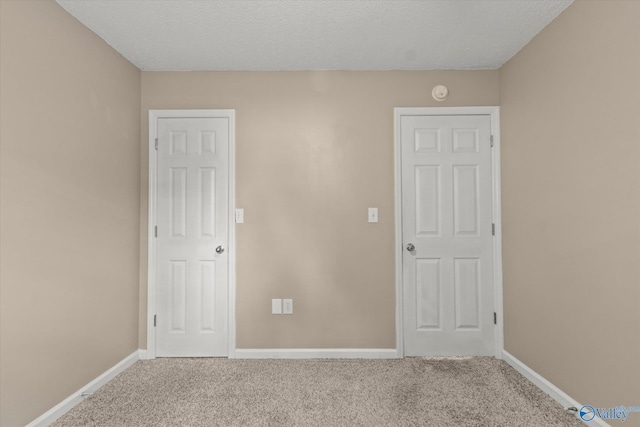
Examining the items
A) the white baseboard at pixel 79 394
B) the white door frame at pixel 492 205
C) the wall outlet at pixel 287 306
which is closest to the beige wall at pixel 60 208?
the white baseboard at pixel 79 394

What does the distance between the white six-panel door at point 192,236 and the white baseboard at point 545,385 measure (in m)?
2.46

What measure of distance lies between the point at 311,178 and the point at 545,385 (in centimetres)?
237

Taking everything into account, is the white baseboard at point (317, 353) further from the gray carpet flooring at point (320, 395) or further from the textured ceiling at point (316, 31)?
the textured ceiling at point (316, 31)

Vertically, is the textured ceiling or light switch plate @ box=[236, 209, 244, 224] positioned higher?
the textured ceiling

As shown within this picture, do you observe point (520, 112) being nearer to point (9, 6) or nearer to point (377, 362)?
point (377, 362)

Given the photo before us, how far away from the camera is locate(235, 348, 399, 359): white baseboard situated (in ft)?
9.31

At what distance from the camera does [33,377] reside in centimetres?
183

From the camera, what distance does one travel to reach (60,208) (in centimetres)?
203

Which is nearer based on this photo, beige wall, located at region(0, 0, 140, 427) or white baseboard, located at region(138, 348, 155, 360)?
beige wall, located at region(0, 0, 140, 427)

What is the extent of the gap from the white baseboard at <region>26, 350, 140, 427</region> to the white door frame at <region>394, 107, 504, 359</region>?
232cm

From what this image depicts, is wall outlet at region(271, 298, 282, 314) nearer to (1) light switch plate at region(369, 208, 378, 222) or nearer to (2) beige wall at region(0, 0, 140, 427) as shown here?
(1) light switch plate at region(369, 208, 378, 222)

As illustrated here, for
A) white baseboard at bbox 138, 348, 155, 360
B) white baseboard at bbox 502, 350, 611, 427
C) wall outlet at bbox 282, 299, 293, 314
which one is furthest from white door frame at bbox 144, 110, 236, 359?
white baseboard at bbox 502, 350, 611, 427

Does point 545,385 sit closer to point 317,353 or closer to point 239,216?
point 317,353

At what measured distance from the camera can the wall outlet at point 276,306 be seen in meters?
2.88
